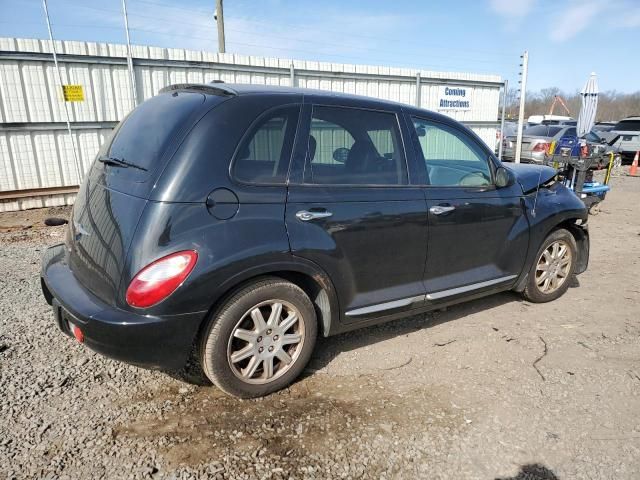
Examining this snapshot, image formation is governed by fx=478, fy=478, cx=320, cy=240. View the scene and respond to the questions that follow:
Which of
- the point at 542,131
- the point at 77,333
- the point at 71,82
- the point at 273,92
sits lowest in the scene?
the point at 77,333

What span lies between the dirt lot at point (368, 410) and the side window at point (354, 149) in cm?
131

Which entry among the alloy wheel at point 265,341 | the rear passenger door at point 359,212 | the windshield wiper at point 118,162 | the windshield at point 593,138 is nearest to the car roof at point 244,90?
the rear passenger door at point 359,212

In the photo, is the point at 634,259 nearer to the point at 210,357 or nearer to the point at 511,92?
the point at 210,357

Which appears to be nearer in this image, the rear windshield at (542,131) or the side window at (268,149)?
the side window at (268,149)

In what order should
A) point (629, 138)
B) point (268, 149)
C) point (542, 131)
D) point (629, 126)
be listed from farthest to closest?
point (629, 126), point (629, 138), point (542, 131), point (268, 149)

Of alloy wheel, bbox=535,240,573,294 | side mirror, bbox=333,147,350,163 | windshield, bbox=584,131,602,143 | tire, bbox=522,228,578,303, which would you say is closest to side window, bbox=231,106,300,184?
side mirror, bbox=333,147,350,163

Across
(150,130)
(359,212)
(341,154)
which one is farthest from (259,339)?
(150,130)

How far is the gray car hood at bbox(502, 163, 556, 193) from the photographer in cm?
408

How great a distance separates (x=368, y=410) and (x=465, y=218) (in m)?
1.60

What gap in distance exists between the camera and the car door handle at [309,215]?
281 cm

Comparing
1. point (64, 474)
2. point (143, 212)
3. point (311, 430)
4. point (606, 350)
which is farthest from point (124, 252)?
point (606, 350)

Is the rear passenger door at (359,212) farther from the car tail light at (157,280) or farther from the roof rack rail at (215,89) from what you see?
the car tail light at (157,280)

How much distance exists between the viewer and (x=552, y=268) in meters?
4.50

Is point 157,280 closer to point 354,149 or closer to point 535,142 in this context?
point 354,149
